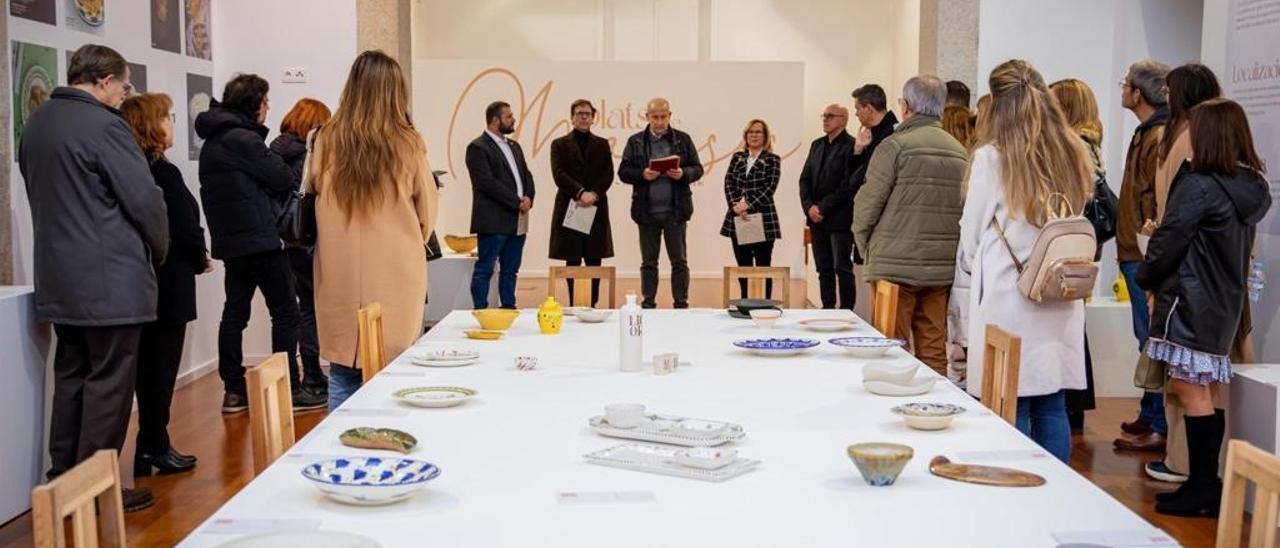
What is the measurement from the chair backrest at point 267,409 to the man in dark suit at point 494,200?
526 centimetres

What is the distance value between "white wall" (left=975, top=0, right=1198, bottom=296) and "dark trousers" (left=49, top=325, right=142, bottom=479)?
4.89m

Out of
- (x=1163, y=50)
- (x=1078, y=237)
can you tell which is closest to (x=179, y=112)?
(x=1078, y=237)

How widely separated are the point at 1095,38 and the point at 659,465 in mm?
5944

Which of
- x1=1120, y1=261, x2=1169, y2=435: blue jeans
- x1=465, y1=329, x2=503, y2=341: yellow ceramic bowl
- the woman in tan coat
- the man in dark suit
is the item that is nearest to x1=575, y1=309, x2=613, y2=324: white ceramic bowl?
x1=465, y1=329, x2=503, y2=341: yellow ceramic bowl

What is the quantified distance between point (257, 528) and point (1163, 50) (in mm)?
6680

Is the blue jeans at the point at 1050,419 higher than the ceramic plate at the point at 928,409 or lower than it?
lower

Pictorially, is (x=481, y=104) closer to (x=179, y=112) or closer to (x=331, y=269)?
(x=179, y=112)

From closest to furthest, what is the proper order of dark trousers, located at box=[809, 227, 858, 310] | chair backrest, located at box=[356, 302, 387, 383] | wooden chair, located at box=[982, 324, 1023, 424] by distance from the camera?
wooden chair, located at box=[982, 324, 1023, 424], chair backrest, located at box=[356, 302, 387, 383], dark trousers, located at box=[809, 227, 858, 310]

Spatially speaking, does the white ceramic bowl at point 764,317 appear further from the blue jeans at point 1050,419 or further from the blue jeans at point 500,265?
the blue jeans at point 500,265

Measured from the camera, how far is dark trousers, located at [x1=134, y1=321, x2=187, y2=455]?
16.1 feet

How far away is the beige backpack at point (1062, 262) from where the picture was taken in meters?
3.92

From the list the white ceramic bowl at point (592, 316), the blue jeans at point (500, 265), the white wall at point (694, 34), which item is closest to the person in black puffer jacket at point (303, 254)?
the blue jeans at point (500, 265)

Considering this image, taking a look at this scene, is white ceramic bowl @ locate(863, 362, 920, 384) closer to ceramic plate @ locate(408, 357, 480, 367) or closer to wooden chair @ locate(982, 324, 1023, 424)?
wooden chair @ locate(982, 324, 1023, 424)

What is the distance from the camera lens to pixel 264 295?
610 cm
